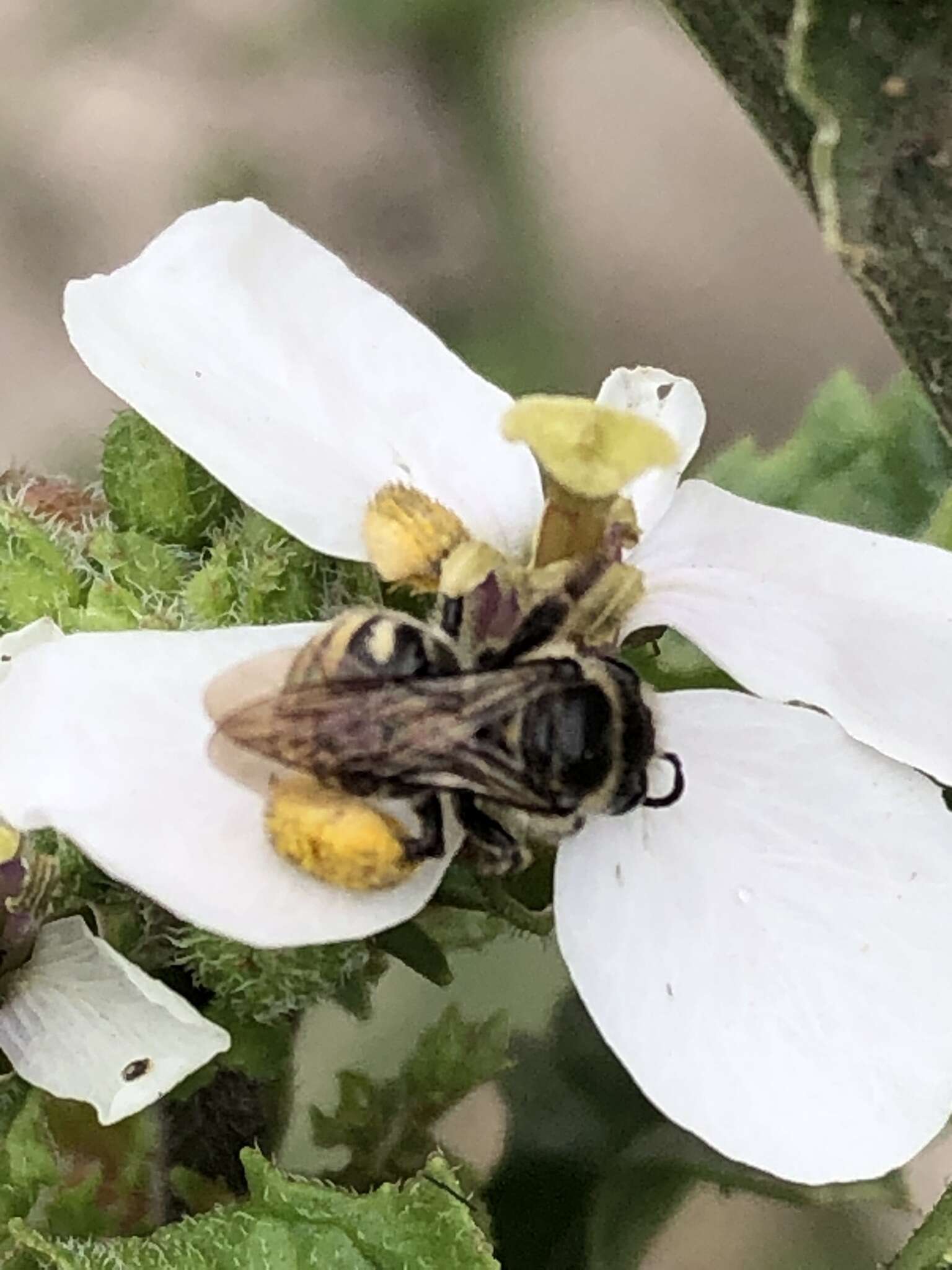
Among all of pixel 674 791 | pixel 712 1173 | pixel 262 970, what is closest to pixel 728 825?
pixel 674 791

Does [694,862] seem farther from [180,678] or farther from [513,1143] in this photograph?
[513,1143]

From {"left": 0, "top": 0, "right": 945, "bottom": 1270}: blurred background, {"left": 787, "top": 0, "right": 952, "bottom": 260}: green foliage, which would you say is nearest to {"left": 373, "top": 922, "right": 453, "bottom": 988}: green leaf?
{"left": 787, "top": 0, "right": 952, "bottom": 260}: green foliage

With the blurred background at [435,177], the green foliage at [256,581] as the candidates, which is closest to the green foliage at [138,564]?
the green foliage at [256,581]

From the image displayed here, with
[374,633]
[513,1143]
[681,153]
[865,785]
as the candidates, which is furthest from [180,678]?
[681,153]

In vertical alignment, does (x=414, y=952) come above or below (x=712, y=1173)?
above

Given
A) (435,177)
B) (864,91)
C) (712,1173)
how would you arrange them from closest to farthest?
(864,91) → (712,1173) → (435,177)

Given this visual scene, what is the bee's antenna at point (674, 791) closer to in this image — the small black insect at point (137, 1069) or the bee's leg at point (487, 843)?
the bee's leg at point (487, 843)

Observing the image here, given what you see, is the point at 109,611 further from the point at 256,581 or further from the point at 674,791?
the point at 674,791

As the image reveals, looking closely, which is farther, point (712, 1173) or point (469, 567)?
point (712, 1173)
